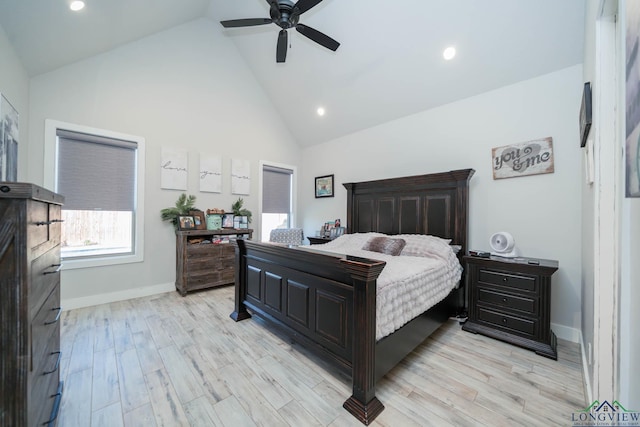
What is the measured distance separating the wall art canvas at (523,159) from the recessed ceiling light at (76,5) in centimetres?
450

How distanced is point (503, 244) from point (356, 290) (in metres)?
2.05

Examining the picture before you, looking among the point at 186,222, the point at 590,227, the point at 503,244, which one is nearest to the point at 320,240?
the point at 186,222

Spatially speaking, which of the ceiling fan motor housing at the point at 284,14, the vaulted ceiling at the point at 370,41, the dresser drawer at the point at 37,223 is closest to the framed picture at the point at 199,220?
the vaulted ceiling at the point at 370,41

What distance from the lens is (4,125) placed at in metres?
2.07

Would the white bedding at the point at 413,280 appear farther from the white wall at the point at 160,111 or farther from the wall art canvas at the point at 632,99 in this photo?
the white wall at the point at 160,111

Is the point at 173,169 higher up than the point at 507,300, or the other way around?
the point at 173,169

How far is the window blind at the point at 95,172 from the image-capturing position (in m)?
3.06

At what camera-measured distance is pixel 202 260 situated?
3740 millimetres

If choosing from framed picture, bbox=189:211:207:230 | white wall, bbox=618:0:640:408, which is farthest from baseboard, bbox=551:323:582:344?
framed picture, bbox=189:211:207:230

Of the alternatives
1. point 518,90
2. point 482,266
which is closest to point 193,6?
point 518,90

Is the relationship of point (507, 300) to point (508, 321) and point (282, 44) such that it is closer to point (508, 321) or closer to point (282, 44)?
point (508, 321)

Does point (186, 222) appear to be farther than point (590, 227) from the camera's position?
Yes

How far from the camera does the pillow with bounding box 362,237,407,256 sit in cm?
295

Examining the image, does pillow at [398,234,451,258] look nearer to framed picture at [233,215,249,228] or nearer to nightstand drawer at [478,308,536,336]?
nightstand drawer at [478,308,536,336]
